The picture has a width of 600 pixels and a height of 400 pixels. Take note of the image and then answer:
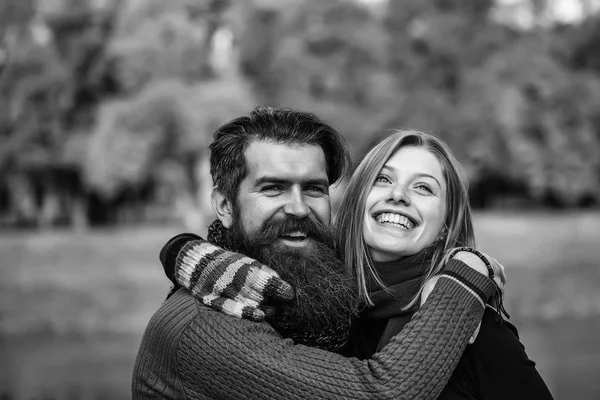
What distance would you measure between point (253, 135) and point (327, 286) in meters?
0.67

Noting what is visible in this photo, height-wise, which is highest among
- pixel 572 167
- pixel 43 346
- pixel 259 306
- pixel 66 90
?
pixel 66 90

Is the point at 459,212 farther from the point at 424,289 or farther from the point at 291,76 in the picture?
the point at 291,76

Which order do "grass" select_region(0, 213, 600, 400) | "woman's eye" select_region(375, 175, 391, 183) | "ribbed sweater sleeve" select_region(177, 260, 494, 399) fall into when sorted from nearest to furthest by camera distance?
"ribbed sweater sleeve" select_region(177, 260, 494, 399)
"woman's eye" select_region(375, 175, 391, 183)
"grass" select_region(0, 213, 600, 400)

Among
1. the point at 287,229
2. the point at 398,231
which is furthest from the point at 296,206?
the point at 398,231

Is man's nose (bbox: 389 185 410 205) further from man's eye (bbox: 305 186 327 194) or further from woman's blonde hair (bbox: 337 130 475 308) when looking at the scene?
man's eye (bbox: 305 186 327 194)

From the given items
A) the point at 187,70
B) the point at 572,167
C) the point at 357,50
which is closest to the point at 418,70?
the point at 357,50

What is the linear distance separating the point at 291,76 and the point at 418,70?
456cm

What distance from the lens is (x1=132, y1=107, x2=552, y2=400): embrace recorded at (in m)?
2.44

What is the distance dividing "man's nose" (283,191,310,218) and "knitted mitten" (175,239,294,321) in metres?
0.33

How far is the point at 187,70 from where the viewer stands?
1798 cm

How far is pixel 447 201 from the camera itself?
3.01 metres

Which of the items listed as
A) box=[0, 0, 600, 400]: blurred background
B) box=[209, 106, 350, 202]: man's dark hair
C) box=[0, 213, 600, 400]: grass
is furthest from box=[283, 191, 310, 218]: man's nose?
box=[0, 0, 600, 400]: blurred background

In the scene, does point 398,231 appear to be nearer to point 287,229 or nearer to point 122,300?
point 287,229

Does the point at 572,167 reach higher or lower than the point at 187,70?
lower
